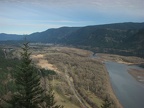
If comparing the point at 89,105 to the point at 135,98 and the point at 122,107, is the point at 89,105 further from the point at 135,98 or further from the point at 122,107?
the point at 135,98

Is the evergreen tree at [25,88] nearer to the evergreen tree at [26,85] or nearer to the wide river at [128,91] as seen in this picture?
the evergreen tree at [26,85]

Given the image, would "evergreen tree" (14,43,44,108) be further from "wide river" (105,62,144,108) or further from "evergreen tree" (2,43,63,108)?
"wide river" (105,62,144,108)

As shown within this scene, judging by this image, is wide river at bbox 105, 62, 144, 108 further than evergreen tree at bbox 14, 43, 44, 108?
Yes

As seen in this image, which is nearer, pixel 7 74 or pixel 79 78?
pixel 7 74

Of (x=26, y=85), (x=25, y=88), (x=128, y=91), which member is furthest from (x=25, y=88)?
(x=128, y=91)

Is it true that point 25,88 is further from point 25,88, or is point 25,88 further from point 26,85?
point 26,85

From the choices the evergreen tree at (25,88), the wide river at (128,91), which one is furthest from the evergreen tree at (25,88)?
the wide river at (128,91)

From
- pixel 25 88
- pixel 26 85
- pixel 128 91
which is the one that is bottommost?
pixel 128 91

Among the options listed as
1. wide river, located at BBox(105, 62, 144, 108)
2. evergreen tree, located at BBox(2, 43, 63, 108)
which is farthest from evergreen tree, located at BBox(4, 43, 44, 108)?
wide river, located at BBox(105, 62, 144, 108)

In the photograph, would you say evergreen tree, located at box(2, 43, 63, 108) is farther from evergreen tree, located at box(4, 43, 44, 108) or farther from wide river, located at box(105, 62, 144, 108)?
wide river, located at box(105, 62, 144, 108)

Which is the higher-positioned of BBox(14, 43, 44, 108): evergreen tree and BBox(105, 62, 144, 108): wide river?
BBox(14, 43, 44, 108): evergreen tree

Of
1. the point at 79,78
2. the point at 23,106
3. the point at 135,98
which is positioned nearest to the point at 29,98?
the point at 23,106
